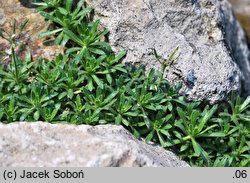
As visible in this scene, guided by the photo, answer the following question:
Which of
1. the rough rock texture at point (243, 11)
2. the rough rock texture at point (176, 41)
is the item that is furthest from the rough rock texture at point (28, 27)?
the rough rock texture at point (243, 11)

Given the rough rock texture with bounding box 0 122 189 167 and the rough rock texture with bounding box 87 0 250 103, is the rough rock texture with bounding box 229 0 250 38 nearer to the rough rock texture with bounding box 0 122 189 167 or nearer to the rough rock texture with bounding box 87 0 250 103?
the rough rock texture with bounding box 87 0 250 103

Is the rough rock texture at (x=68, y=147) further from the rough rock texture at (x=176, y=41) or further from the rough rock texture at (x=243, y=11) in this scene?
the rough rock texture at (x=243, y=11)

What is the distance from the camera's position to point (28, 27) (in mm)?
5645

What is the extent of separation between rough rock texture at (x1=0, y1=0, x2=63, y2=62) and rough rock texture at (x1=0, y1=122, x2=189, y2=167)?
125 centimetres

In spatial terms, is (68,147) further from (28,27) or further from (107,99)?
(28,27)

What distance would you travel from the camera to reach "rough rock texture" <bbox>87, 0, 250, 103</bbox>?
541cm

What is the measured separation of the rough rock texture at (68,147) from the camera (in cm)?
416

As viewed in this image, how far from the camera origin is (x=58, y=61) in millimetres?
5379

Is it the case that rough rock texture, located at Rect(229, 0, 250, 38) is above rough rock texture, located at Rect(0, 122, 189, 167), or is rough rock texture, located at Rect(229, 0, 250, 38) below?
above

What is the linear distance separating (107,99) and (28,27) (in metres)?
1.30

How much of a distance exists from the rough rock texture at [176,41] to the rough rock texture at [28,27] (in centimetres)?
62

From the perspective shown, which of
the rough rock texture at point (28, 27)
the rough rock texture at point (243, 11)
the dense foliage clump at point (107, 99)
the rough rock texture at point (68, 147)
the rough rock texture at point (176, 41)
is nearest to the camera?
the rough rock texture at point (68, 147)

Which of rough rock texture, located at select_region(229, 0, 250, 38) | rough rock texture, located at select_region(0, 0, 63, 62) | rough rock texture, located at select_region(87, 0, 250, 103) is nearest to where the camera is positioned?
rough rock texture, located at select_region(87, 0, 250, 103)

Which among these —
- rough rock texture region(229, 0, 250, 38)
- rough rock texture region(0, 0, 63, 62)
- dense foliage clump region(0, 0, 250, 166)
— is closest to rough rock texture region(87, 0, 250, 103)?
dense foliage clump region(0, 0, 250, 166)
